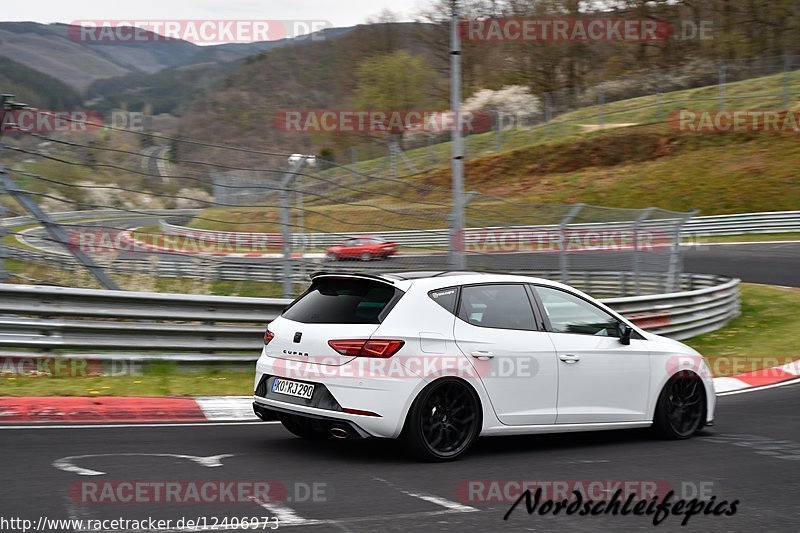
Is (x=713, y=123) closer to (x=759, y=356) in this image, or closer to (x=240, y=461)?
(x=759, y=356)

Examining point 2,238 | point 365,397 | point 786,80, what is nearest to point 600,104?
point 786,80

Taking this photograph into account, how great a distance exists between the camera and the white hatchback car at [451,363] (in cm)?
708

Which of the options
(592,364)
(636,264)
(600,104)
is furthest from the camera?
(600,104)

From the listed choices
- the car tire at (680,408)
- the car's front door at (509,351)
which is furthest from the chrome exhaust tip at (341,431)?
the car tire at (680,408)

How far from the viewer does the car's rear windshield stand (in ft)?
24.1

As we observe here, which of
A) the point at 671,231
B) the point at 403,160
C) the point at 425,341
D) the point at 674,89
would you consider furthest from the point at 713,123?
the point at 425,341

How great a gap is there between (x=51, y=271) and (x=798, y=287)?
17.9 metres

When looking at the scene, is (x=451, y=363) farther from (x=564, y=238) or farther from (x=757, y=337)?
(x=757, y=337)

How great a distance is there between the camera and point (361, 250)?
11.4 meters

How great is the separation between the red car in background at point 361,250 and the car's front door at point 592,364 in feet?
12.2

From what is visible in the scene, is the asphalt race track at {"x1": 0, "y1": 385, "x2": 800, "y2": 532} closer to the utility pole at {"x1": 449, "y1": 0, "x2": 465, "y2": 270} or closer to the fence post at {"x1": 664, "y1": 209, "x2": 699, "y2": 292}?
the utility pole at {"x1": 449, "y1": 0, "x2": 465, "y2": 270}

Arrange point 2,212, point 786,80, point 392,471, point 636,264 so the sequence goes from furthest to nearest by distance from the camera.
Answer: point 786,80 < point 636,264 < point 2,212 < point 392,471

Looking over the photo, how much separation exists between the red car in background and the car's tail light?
4323 mm

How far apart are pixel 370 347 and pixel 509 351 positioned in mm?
1205
